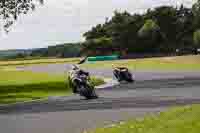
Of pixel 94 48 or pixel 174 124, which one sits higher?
pixel 174 124

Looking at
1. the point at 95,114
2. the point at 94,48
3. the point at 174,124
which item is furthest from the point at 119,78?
the point at 94,48

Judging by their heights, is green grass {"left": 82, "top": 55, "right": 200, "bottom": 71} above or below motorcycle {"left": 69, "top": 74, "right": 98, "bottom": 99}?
below

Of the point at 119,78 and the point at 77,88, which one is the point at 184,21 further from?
the point at 77,88

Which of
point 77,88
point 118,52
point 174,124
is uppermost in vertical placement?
point 174,124

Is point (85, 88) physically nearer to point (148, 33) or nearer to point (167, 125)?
point (167, 125)

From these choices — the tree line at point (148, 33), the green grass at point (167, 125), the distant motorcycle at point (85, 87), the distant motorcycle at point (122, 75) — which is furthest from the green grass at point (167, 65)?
the green grass at point (167, 125)

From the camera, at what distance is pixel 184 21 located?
120375 millimetres

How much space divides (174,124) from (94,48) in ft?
353

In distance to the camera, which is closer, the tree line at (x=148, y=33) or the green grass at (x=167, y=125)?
the green grass at (x=167, y=125)

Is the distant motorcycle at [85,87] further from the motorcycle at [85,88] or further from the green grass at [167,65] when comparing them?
the green grass at [167,65]

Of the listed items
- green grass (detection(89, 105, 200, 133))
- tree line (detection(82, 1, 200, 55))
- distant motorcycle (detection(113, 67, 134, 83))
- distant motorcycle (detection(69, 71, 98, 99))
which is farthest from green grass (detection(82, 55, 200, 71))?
green grass (detection(89, 105, 200, 133))

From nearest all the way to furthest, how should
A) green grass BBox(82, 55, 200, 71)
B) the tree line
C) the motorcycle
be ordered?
1. the motorcycle
2. green grass BBox(82, 55, 200, 71)
3. the tree line

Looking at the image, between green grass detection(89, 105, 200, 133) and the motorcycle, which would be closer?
green grass detection(89, 105, 200, 133)

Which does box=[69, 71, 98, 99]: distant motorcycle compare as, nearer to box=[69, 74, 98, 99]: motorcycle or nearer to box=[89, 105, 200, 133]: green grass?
box=[69, 74, 98, 99]: motorcycle
